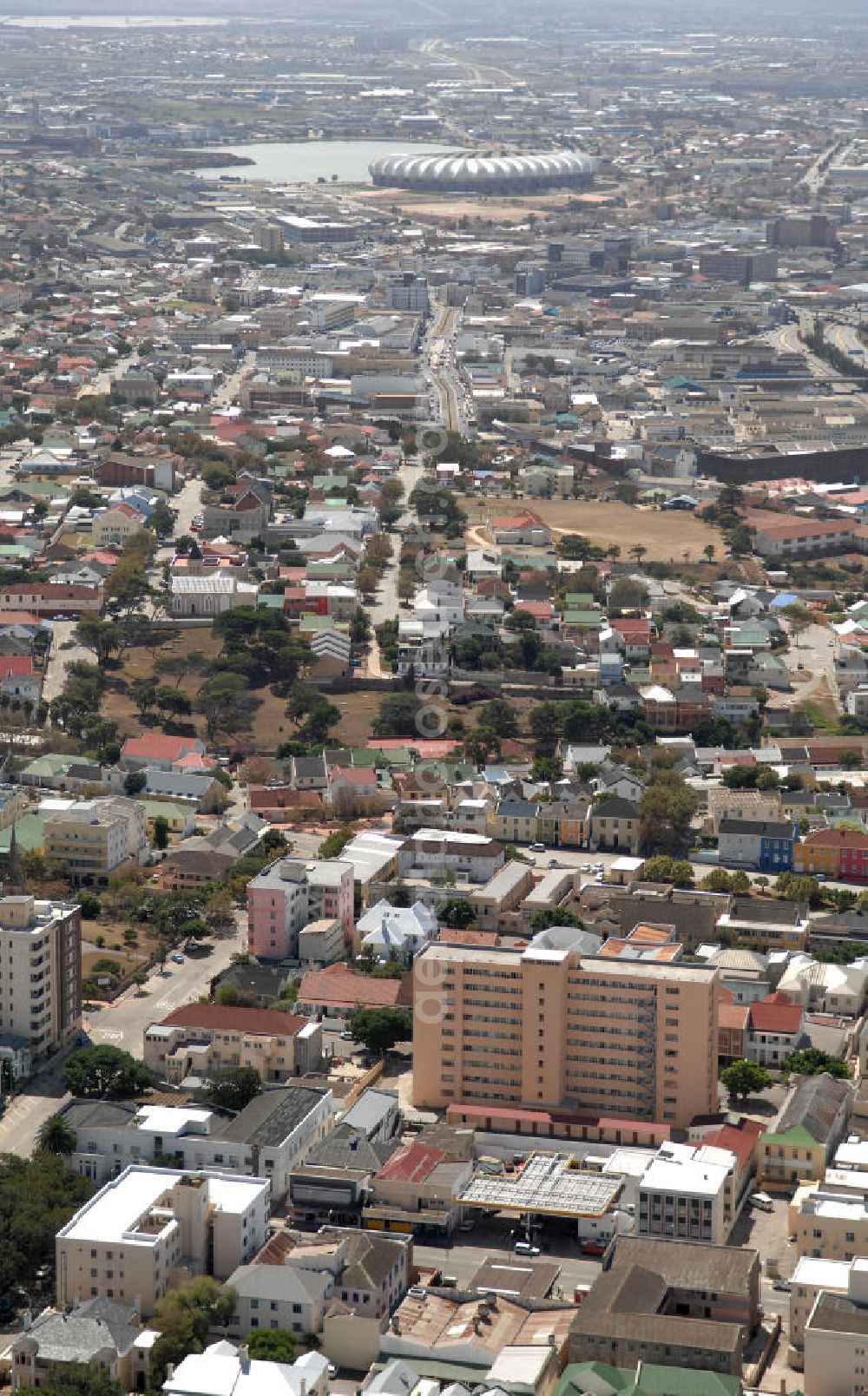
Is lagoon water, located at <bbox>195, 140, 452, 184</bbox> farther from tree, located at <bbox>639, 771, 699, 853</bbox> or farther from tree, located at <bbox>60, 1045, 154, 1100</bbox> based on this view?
tree, located at <bbox>60, 1045, 154, 1100</bbox>

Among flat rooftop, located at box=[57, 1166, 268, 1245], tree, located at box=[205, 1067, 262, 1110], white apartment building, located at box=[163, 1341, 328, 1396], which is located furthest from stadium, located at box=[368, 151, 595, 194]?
white apartment building, located at box=[163, 1341, 328, 1396]

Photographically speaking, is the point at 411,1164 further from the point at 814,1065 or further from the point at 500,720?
the point at 500,720

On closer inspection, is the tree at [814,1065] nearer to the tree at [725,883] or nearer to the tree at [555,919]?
the tree at [555,919]

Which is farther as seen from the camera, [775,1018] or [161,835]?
[161,835]

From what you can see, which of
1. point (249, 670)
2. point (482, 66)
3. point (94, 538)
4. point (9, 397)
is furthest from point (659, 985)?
point (482, 66)

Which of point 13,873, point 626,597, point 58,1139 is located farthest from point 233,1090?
point 626,597

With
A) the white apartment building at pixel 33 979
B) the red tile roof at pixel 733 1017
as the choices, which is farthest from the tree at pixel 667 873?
the white apartment building at pixel 33 979
